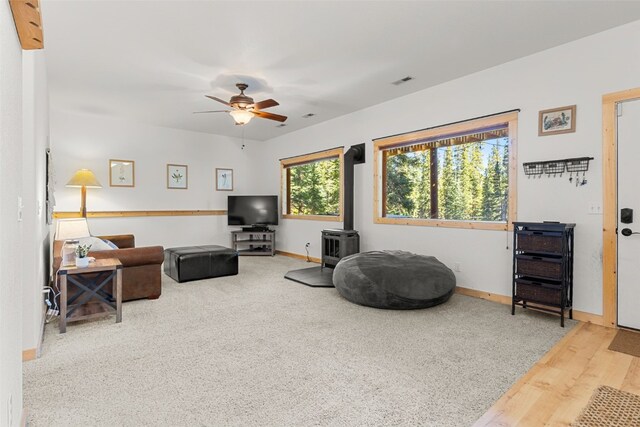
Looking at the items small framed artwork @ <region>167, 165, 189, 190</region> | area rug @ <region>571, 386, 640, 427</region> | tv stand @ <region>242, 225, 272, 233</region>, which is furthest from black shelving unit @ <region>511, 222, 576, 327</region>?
small framed artwork @ <region>167, 165, 189, 190</region>

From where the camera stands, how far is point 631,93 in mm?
3088

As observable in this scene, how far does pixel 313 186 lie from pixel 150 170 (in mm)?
3261

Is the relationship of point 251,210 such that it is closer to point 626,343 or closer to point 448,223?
point 448,223

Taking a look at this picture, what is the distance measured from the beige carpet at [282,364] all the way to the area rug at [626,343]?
0.38 meters

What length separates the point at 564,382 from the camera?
7.22 feet

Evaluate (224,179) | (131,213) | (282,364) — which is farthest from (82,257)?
(224,179)

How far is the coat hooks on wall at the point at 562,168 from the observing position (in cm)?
336

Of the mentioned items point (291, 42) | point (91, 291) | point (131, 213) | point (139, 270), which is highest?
point (291, 42)

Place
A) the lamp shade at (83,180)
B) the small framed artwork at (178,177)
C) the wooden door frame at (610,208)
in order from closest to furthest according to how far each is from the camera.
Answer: the wooden door frame at (610,208) → the lamp shade at (83,180) → the small framed artwork at (178,177)

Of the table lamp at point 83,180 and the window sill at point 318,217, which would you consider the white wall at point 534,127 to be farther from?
the table lamp at point 83,180

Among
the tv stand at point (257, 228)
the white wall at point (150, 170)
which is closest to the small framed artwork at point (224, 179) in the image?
the white wall at point (150, 170)

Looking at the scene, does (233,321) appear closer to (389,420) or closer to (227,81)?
(389,420)

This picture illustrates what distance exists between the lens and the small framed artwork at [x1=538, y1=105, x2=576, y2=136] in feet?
11.3

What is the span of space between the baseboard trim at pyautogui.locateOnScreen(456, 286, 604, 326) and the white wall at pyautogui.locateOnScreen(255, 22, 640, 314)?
0.17 ft
